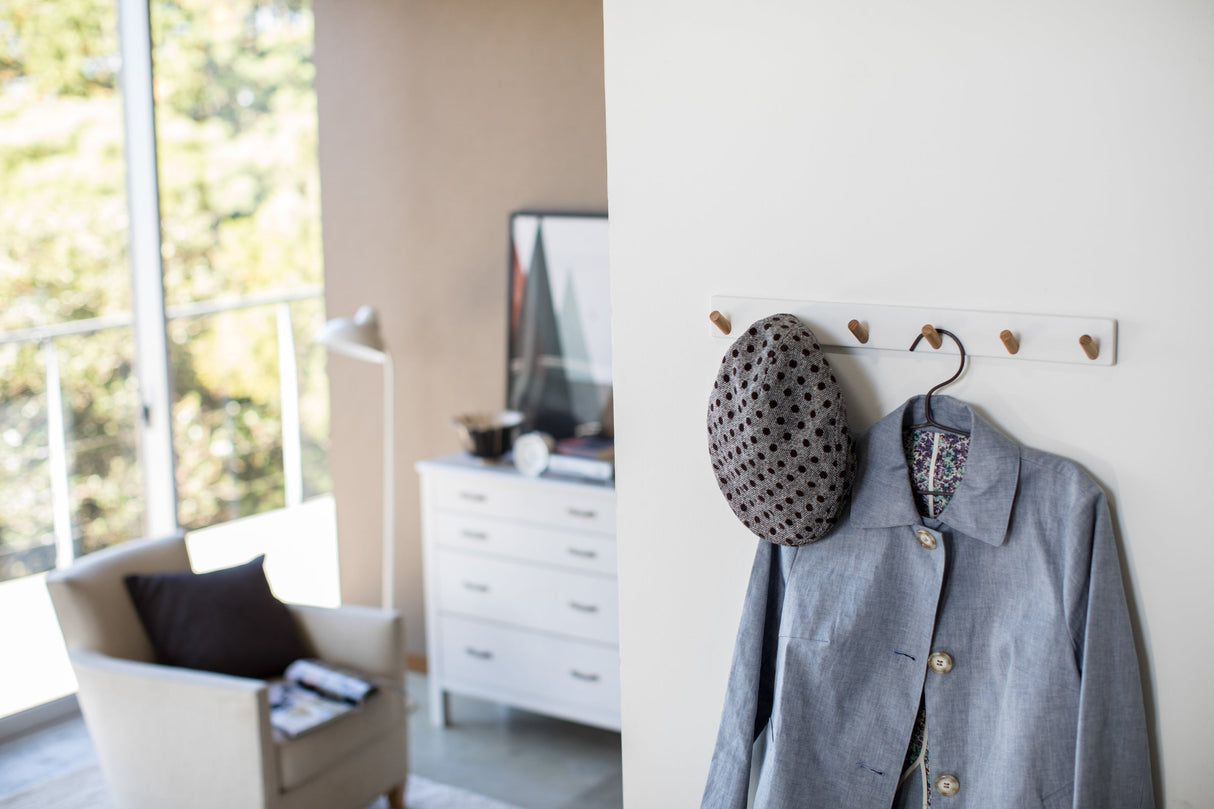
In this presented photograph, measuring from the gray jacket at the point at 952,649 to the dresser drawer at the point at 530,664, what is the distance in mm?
1764

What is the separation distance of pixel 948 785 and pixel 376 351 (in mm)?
2463

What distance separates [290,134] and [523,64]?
167cm

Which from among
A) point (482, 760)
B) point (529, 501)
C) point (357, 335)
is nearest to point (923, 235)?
point (529, 501)

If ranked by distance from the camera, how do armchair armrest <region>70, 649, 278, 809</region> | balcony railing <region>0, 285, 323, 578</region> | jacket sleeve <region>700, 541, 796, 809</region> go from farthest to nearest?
balcony railing <region>0, 285, 323, 578</region> < armchair armrest <region>70, 649, 278, 809</region> < jacket sleeve <region>700, 541, 796, 809</region>

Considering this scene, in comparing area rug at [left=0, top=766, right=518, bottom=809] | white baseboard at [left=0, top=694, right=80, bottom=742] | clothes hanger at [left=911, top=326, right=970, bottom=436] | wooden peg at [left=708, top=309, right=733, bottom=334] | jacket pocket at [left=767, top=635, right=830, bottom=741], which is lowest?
area rug at [left=0, top=766, right=518, bottom=809]

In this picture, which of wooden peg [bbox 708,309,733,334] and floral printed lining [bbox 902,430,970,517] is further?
wooden peg [bbox 708,309,733,334]

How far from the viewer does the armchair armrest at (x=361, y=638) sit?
296 cm

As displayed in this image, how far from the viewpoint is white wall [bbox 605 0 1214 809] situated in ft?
3.81

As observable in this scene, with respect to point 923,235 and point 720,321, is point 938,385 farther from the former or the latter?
point 720,321

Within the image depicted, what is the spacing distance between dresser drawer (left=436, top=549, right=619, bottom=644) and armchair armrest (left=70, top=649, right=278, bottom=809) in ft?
2.95

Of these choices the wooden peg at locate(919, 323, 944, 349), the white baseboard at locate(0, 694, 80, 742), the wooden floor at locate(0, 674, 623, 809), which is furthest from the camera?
the white baseboard at locate(0, 694, 80, 742)

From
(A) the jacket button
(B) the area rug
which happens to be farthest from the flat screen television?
(A) the jacket button

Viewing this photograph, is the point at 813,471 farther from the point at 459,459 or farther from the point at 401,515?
the point at 401,515

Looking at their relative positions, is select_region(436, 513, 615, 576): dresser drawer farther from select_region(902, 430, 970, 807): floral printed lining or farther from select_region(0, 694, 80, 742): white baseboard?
select_region(902, 430, 970, 807): floral printed lining
